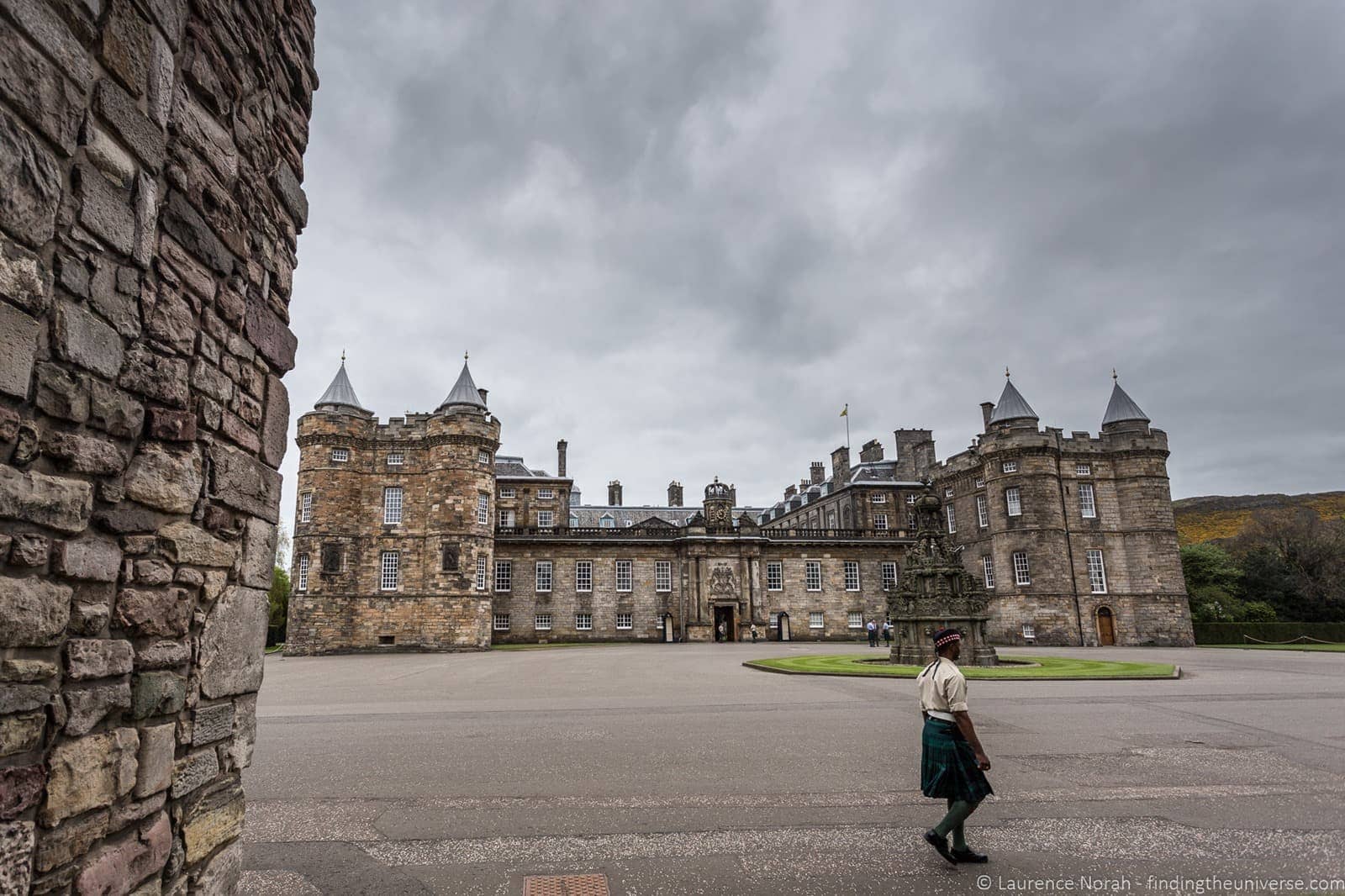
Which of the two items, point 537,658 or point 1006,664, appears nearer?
point 1006,664

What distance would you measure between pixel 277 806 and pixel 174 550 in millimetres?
4432

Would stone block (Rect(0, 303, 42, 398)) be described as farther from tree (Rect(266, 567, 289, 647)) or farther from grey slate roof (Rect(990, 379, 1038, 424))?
tree (Rect(266, 567, 289, 647))

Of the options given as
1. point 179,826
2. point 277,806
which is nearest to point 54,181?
point 179,826

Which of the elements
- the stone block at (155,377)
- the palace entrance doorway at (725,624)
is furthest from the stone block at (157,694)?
the palace entrance doorway at (725,624)

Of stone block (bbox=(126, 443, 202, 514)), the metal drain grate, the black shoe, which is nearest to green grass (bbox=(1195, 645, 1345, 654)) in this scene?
the black shoe

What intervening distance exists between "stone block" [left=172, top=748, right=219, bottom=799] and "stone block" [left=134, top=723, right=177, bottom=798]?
62 mm

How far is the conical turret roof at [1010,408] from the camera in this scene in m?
44.9

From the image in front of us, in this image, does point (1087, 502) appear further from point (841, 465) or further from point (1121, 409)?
point (841, 465)

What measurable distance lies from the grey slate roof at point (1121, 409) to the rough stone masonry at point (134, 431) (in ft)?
167

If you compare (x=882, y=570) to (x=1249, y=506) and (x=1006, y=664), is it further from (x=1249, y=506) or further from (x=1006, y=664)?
(x=1249, y=506)

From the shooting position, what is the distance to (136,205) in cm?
338

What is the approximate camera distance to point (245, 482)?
4258 mm

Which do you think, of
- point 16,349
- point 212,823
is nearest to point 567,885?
point 212,823

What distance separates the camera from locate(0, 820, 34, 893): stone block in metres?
2.56
